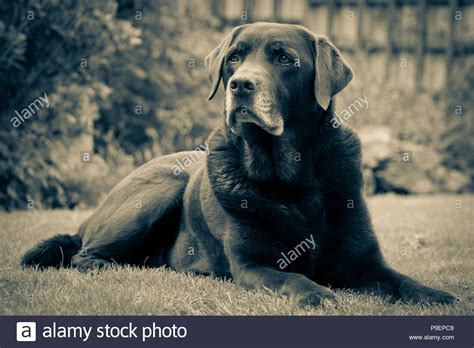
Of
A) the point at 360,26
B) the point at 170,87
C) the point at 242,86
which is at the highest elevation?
the point at 360,26

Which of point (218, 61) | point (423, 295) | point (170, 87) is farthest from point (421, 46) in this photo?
point (423, 295)

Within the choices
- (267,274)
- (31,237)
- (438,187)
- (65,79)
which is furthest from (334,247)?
(438,187)

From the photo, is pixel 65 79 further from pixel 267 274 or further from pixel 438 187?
pixel 438 187

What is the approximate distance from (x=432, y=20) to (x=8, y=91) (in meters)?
7.66

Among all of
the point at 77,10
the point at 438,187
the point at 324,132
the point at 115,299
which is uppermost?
the point at 77,10

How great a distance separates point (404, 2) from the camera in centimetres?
1115

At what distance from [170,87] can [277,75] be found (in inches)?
203

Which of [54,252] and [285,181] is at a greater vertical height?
[285,181]

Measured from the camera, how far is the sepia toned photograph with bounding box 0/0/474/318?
3201 mm

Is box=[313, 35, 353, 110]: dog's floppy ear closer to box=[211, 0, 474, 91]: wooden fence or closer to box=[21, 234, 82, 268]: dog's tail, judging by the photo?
box=[21, 234, 82, 268]: dog's tail

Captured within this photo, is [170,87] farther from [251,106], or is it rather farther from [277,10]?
[251,106]

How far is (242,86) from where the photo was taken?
10.5ft

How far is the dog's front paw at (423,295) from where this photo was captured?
10.0 ft

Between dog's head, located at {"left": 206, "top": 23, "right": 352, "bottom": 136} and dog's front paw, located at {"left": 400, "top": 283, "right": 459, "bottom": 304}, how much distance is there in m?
1.04
